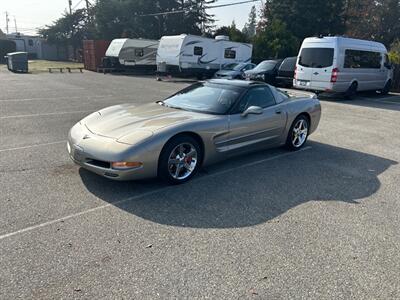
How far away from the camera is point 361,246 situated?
312 centimetres

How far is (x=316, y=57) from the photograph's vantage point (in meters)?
13.1

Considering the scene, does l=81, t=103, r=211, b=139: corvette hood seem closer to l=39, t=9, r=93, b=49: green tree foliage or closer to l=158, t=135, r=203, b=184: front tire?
l=158, t=135, r=203, b=184: front tire

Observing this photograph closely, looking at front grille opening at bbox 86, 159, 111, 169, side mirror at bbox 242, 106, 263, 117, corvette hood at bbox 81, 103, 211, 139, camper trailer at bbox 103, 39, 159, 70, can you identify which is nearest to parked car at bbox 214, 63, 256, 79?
camper trailer at bbox 103, 39, 159, 70

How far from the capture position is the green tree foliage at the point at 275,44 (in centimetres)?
2762

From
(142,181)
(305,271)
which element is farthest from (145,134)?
(305,271)

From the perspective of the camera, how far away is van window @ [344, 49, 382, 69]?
13062mm

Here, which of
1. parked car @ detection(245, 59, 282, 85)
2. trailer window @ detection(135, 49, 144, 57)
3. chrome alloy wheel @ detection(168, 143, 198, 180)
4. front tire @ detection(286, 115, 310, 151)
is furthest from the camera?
trailer window @ detection(135, 49, 144, 57)

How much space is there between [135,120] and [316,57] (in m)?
10.7

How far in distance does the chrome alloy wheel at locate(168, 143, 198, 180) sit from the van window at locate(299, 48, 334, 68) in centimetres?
1023

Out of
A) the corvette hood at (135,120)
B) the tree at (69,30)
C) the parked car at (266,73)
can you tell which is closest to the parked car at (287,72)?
the parked car at (266,73)

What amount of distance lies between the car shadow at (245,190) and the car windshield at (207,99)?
3.01ft

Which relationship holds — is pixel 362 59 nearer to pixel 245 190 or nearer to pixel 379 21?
pixel 245 190

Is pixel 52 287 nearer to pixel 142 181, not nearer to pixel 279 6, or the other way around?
pixel 142 181

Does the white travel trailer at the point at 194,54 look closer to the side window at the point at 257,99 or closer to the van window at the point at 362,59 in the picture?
the van window at the point at 362,59
